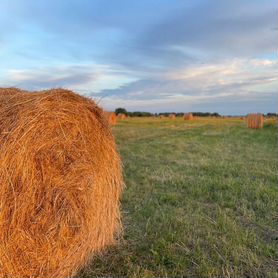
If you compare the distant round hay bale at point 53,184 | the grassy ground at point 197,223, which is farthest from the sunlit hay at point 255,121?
the distant round hay bale at point 53,184

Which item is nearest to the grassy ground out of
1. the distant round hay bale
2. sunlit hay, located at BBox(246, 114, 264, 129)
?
the distant round hay bale

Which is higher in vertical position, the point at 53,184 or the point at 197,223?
the point at 53,184

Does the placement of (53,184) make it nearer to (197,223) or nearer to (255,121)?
(197,223)

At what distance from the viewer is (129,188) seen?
24.9 ft

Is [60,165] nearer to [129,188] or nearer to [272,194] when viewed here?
[129,188]

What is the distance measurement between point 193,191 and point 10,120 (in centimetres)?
405

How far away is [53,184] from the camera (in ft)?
14.2

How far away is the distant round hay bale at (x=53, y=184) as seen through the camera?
3.96 meters

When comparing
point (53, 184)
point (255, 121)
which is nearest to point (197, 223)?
point (53, 184)

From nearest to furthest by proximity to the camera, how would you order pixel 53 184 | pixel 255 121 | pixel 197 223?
pixel 53 184 < pixel 197 223 < pixel 255 121

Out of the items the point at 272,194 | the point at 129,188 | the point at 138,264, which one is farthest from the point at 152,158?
the point at 138,264

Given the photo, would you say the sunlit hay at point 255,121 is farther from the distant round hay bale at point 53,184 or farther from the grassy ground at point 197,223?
the distant round hay bale at point 53,184

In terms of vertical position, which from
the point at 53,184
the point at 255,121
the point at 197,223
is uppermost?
the point at 255,121

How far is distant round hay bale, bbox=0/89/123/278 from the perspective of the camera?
396cm
